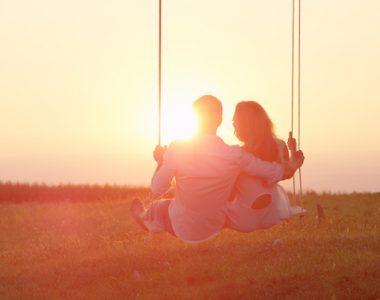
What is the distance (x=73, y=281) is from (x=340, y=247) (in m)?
4.06

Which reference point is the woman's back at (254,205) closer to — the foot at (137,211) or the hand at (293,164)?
the hand at (293,164)

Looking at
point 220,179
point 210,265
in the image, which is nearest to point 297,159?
point 220,179

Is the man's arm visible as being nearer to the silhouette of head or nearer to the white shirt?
the white shirt

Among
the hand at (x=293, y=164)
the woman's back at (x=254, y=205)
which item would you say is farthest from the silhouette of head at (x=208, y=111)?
the hand at (x=293, y=164)

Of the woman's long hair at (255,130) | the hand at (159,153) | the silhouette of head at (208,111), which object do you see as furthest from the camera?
the woman's long hair at (255,130)

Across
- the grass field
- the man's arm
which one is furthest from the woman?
the grass field

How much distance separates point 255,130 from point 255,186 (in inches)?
24.9

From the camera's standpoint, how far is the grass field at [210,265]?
11.6 m

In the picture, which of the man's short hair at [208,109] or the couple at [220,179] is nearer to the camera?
the man's short hair at [208,109]

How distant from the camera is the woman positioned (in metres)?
10.2

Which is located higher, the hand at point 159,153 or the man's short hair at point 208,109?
the man's short hair at point 208,109

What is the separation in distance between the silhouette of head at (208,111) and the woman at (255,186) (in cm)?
55

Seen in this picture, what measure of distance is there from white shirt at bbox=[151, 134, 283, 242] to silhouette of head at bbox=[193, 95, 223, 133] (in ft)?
0.65

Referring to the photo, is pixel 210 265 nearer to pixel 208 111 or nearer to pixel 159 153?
pixel 159 153
